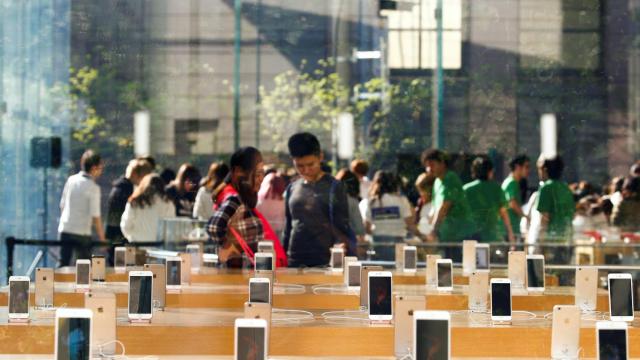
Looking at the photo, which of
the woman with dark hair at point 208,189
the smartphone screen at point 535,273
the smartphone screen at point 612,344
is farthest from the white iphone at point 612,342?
the woman with dark hair at point 208,189

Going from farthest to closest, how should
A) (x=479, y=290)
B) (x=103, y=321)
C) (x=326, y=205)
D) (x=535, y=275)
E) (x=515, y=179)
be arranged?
1. (x=515, y=179)
2. (x=326, y=205)
3. (x=535, y=275)
4. (x=479, y=290)
5. (x=103, y=321)

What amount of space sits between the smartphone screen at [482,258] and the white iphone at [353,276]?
1.57 metres

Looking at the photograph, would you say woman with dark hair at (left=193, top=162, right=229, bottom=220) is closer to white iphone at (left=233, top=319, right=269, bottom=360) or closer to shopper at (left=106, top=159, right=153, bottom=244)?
shopper at (left=106, top=159, right=153, bottom=244)

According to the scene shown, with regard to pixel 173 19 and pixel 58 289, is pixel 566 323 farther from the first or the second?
pixel 173 19

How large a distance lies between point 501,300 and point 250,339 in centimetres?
177

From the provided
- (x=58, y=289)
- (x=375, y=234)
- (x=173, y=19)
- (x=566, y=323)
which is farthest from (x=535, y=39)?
(x=566, y=323)

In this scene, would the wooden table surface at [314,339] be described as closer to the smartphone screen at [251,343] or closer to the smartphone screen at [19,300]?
the smartphone screen at [19,300]

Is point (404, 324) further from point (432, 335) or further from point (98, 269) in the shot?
point (98, 269)

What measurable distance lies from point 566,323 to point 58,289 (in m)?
2.59

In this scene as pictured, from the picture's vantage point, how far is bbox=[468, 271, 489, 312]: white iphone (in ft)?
22.8

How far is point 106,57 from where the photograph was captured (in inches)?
328

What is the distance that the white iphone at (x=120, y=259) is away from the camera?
324 inches

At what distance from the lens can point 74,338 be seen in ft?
Answer: 16.0

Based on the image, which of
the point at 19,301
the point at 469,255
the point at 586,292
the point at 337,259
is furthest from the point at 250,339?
the point at 469,255
